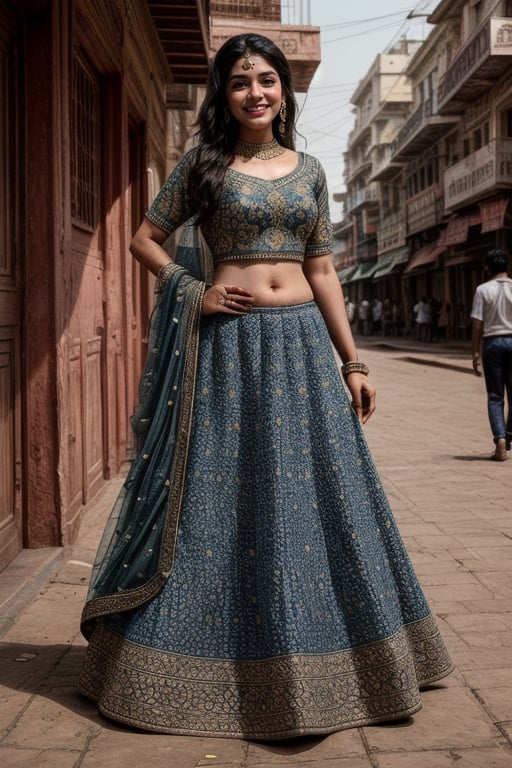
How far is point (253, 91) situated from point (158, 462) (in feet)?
3.74

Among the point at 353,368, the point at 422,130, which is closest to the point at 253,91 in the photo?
the point at 353,368

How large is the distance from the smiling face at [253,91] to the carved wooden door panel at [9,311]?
5.25 ft

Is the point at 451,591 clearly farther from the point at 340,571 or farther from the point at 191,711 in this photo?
the point at 191,711

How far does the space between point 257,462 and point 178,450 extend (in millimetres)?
235

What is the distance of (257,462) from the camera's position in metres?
2.82

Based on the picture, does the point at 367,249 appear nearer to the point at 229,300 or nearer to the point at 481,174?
the point at 481,174

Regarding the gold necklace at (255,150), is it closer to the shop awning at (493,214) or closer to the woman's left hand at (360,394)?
the woman's left hand at (360,394)

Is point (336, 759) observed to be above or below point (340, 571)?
below

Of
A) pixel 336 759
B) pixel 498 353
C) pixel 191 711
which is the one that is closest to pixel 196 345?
pixel 191 711

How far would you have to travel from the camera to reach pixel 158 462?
9.49 feet

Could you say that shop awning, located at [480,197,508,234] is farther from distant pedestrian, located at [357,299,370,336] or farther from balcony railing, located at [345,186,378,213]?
balcony railing, located at [345,186,378,213]

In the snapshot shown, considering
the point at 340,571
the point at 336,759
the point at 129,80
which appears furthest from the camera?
the point at 129,80

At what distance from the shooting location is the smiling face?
2938mm

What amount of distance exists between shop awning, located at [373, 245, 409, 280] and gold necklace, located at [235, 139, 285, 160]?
40027 millimetres
